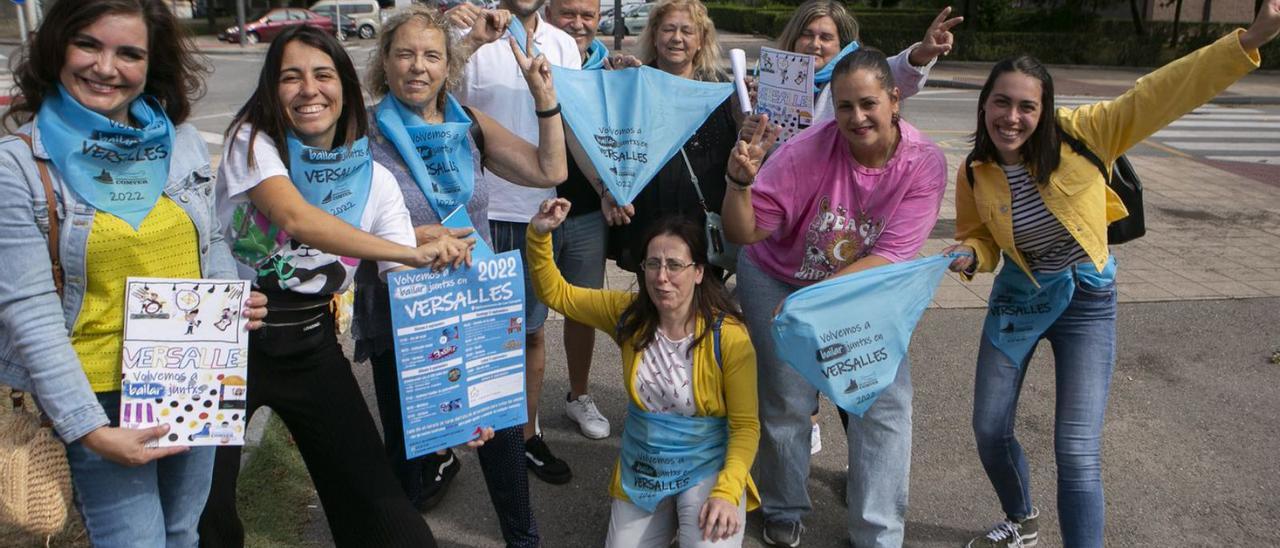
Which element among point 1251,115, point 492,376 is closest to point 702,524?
point 492,376

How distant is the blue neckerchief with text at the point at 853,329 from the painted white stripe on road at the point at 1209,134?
13.9 metres

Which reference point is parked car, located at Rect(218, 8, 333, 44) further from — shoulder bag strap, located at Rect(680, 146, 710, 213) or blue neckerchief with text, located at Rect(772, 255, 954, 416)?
blue neckerchief with text, located at Rect(772, 255, 954, 416)

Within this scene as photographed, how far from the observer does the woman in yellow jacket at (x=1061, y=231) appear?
316cm

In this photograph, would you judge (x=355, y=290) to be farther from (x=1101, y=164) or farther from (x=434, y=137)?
(x=1101, y=164)

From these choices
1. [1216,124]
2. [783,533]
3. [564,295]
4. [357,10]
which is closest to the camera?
[564,295]

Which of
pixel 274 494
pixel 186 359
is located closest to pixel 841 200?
pixel 186 359

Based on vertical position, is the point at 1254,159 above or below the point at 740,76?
below

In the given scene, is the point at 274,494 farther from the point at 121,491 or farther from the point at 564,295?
the point at 121,491

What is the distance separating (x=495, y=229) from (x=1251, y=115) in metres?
19.0

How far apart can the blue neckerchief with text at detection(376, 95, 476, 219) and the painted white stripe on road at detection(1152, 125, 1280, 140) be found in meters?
14.6

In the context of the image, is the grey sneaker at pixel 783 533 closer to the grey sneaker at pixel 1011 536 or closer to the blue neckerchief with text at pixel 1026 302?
the grey sneaker at pixel 1011 536

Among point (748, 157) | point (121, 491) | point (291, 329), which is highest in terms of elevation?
point (748, 157)

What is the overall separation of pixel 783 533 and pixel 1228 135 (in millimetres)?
14846

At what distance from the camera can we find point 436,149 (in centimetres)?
314
